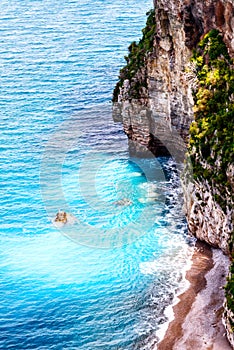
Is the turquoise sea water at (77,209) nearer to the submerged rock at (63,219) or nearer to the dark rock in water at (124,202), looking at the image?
the dark rock in water at (124,202)

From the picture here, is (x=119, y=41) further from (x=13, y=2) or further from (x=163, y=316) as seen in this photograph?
(x=163, y=316)

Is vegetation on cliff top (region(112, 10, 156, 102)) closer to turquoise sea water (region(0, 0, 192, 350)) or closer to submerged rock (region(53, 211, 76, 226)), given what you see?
turquoise sea water (region(0, 0, 192, 350))

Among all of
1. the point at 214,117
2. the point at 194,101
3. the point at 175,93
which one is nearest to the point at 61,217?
the point at 175,93

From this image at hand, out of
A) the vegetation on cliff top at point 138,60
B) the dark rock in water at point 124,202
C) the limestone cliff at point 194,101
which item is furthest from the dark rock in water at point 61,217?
the vegetation on cliff top at point 138,60

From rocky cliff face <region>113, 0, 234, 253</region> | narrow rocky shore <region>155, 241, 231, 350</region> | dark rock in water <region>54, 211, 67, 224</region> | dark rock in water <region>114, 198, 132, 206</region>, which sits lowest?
narrow rocky shore <region>155, 241, 231, 350</region>

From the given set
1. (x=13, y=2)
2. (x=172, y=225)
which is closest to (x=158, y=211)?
(x=172, y=225)

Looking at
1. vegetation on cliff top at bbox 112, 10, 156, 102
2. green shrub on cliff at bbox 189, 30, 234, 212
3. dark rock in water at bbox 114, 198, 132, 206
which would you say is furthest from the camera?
vegetation on cliff top at bbox 112, 10, 156, 102

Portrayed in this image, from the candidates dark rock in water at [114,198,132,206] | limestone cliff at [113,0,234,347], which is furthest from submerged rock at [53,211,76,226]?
limestone cliff at [113,0,234,347]

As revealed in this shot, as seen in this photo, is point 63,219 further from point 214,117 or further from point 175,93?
point 214,117
